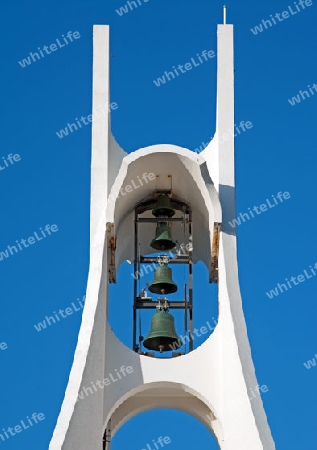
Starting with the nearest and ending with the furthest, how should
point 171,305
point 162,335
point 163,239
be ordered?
1. point 162,335
2. point 171,305
3. point 163,239

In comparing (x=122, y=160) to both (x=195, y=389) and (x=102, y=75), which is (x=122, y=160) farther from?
(x=195, y=389)

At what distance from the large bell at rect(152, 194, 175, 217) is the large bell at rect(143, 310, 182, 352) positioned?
1.72 m

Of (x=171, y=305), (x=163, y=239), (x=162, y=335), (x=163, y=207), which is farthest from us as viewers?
(x=163, y=207)

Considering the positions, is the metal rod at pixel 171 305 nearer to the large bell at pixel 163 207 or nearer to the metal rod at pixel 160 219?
the metal rod at pixel 160 219

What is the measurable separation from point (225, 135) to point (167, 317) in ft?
9.38

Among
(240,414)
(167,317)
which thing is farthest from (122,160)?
(240,414)

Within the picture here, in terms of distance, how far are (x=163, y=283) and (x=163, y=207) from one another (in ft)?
3.99

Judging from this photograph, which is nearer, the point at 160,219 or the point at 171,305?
the point at 171,305

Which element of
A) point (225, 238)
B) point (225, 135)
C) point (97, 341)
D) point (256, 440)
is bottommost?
point (256, 440)

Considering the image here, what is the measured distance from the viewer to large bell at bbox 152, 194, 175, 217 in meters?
23.7

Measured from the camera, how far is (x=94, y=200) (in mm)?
23016

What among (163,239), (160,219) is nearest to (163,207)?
(160,219)

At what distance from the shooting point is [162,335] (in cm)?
2247

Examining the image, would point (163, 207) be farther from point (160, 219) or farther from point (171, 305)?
point (171, 305)
